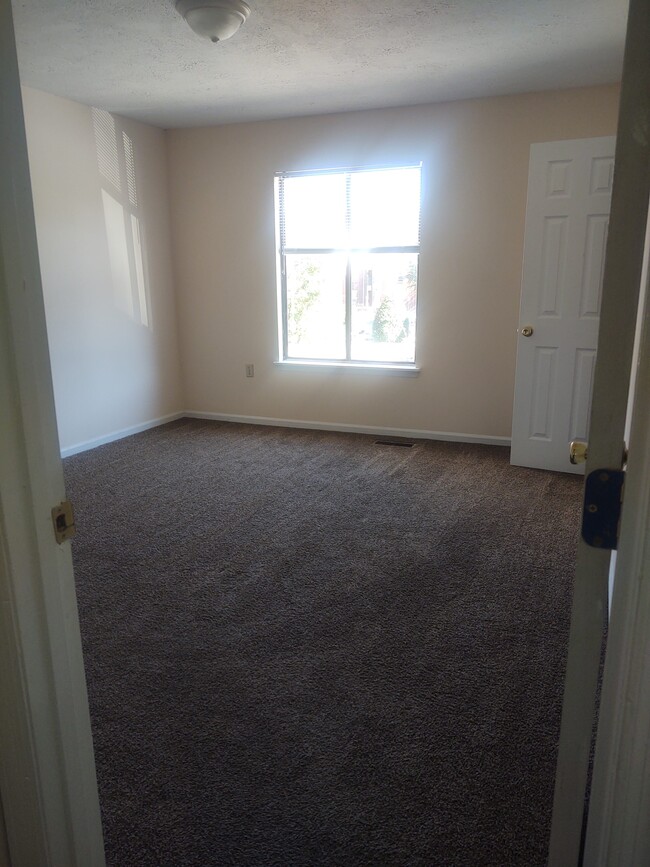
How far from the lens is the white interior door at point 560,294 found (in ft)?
12.3

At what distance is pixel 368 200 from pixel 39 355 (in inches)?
178

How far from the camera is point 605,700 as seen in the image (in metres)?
0.76

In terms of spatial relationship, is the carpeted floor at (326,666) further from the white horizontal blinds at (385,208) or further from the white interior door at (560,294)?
the white horizontal blinds at (385,208)

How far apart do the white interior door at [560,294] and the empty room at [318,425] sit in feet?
0.06

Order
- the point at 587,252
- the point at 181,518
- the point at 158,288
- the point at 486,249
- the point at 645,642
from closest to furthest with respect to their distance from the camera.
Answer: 1. the point at 645,642
2. the point at 181,518
3. the point at 587,252
4. the point at 486,249
5. the point at 158,288

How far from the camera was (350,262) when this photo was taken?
5031mm

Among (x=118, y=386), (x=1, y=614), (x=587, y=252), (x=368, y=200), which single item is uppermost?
(x=368, y=200)

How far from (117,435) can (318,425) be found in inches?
69.8

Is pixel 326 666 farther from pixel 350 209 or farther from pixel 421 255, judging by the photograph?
pixel 350 209

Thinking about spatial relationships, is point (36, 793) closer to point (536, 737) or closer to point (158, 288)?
point (536, 737)

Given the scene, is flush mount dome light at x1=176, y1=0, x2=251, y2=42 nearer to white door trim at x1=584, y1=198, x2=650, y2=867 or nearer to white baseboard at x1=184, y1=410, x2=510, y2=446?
white door trim at x1=584, y1=198, x2=650, y2=867

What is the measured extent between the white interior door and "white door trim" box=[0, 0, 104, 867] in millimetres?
3649

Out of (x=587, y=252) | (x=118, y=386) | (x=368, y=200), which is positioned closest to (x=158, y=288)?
(x=118, y=386)

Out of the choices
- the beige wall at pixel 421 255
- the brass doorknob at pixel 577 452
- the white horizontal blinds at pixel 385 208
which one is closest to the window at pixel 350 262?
the white horizontal blinds at pixel 385 208
